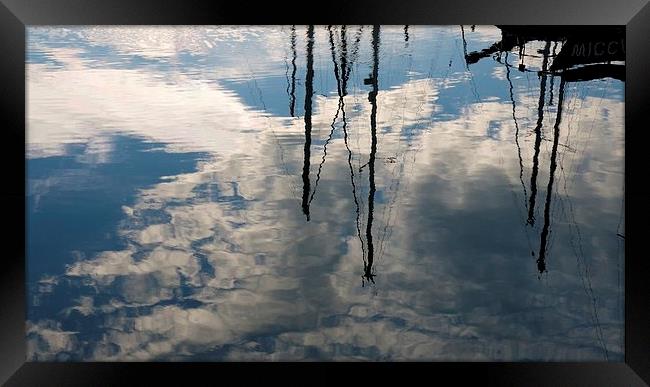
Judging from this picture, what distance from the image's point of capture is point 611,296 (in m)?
3.84

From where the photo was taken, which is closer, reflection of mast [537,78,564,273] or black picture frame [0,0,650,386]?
black picture frame [0,0,650,386]

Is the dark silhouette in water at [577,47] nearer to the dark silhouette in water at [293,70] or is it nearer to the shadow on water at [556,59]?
the shadow on water at [556,59]

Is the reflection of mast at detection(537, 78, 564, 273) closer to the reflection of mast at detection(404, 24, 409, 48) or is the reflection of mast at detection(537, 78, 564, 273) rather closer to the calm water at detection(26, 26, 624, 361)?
the calm water at detection(26, 26, 624, 361)

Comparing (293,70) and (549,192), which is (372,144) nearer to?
(293,70)

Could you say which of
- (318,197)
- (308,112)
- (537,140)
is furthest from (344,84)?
(537,140)

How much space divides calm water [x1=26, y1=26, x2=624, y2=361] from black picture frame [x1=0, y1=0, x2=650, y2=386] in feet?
0.23

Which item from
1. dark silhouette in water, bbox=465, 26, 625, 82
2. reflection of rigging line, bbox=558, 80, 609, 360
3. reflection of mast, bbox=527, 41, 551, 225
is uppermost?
dark silhouette in water, bbox=465, 26, 625, 82

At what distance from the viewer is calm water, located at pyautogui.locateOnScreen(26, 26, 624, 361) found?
385 centimetres

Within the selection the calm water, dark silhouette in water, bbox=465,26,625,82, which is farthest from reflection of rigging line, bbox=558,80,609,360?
dark silhouette in water, bbox=465,26,625,82

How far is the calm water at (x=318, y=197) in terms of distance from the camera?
3848mm

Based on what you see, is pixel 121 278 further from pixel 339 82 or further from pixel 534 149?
pixel 534 149
